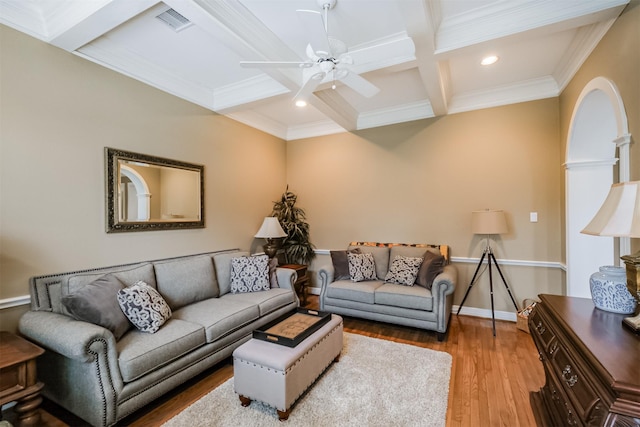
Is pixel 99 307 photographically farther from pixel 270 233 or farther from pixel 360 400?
pixel 270 233

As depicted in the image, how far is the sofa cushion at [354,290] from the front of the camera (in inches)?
138

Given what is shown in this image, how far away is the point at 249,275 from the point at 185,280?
737mm

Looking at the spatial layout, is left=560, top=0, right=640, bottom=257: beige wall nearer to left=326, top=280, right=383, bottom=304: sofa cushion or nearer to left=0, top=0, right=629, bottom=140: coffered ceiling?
left=0, top=0, right=629, bottom=140: coffered ceiling

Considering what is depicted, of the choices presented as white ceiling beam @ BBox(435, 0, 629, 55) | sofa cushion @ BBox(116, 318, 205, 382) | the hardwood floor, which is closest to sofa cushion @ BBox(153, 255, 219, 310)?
sofa cushion @ BBox(116, 318, 205, 382)

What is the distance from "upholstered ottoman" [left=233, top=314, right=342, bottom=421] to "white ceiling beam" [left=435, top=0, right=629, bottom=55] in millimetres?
2730

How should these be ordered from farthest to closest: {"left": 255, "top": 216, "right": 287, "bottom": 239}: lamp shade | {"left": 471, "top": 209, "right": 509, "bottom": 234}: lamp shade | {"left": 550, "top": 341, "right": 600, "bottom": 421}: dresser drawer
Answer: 1. {"left": 255, "top": 216, "right": 287, "bottom": 239}: lamp shade
2. {"left": 471, "top": 209, "right": 509, "bottom": 234}: lamp shade
3. {"left": 550, "top": 341, "right": 600, "bottom": 421}: dresser drawer

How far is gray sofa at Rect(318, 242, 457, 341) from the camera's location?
3164mm

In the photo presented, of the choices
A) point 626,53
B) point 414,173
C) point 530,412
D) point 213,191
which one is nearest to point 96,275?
point 213,191

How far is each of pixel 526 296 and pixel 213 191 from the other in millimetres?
4320

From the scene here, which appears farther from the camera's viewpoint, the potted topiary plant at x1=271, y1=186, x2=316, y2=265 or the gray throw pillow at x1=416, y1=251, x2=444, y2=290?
the potted topiary plant at x1=271, y1=186, x2=316, y2=265

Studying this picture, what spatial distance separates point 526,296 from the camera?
11.9 feet

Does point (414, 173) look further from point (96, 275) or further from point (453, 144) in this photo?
point (96, 275)

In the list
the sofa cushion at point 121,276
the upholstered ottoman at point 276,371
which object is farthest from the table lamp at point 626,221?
the sofa cushion at point 121,276

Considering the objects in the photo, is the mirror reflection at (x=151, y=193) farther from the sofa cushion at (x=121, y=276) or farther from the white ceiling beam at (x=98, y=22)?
the white ceiling beam at (x=98, y=22)
